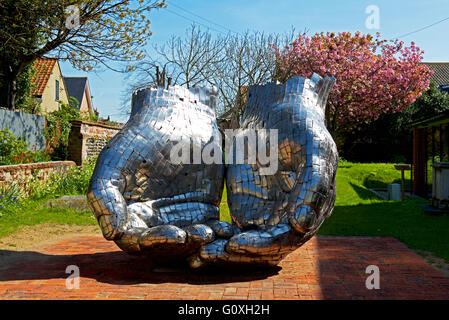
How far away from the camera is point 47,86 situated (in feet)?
87.6

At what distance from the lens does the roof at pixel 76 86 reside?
3794 centimetres

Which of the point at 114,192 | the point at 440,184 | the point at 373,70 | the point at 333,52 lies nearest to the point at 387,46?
the point at 373,70

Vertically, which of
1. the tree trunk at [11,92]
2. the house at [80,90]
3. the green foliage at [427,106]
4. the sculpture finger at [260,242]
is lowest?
Answer: the sculpture finger at [260,242]

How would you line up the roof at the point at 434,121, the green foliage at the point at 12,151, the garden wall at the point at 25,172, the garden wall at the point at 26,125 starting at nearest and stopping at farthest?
the garden wall at the point at 25,172
the green foliage at the point at 12,151
the roof at the point at 434,121
the garden wall at the point at 26,125

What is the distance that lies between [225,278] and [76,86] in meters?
38.1

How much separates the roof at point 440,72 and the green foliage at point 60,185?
28.9 metres

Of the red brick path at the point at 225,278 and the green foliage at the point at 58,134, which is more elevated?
the green foliage at the point at 58,134

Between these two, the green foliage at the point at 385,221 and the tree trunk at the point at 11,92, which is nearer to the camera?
the green foliage at the point at 385,221

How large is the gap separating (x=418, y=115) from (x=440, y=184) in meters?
16.1

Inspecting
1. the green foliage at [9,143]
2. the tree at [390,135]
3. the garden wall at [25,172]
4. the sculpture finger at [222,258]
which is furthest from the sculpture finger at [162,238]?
the tree at [390,135]

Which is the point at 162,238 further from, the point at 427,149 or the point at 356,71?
the point at 356,71

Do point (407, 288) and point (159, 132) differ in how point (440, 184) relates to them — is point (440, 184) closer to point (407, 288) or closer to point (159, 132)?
point (407, 288)

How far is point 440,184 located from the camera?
9227 mm

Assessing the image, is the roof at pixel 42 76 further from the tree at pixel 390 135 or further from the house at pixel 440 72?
the house at pixel 440 72
